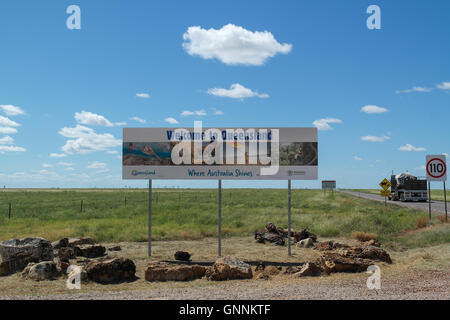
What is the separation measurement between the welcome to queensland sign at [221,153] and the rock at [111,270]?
4178mm

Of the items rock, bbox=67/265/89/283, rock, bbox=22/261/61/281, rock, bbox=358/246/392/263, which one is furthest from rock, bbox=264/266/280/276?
rock, bbox=22/261/61/281

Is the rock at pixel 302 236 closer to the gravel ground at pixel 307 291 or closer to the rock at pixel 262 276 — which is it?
the rock at pixel 262 276

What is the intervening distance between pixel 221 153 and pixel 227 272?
4.82 meters

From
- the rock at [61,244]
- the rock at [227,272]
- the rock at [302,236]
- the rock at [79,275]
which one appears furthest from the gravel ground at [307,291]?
the rock at [302,236]

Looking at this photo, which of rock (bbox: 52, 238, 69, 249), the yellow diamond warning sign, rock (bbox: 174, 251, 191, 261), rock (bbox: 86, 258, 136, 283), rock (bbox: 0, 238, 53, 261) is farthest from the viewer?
the yellow diamond warning sign

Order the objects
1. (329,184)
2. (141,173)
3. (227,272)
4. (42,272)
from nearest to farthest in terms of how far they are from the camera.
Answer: (227,272)
(42,272)
(141,173)
(329,184)

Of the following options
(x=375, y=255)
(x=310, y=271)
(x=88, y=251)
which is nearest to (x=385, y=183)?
(x=375, y=255)

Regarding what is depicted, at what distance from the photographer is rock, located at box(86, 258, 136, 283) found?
395 inches

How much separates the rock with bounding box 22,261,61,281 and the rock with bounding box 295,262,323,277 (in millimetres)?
6289

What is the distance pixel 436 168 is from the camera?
65.3 ft

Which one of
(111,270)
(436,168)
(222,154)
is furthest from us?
(436,168)

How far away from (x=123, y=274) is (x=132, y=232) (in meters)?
9.18

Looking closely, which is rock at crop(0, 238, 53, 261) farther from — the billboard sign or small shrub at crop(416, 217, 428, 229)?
the billboard sign

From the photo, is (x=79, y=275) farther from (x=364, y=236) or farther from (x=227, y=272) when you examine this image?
(x=364, y=236)
